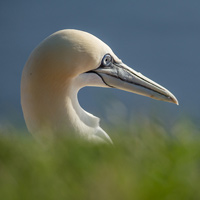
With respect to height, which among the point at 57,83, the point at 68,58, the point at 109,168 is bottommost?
the point at 109,168

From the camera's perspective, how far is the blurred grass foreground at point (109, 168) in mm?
1264

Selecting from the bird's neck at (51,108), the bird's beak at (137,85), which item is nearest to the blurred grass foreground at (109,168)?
the bird's neck at (51,108)

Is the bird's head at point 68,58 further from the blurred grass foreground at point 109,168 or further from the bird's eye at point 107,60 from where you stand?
the blurred grass foreground at point 109,168

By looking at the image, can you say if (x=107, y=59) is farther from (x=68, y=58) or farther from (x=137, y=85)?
(x=68, y=58)

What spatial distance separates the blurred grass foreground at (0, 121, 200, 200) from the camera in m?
1.26

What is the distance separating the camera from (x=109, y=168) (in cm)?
135

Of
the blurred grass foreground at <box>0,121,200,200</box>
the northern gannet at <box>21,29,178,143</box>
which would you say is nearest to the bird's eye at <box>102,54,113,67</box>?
the northern gannet at <box>21,29,178,143</box>

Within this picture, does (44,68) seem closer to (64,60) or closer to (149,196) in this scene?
(64,60)

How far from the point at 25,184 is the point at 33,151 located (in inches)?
14.7

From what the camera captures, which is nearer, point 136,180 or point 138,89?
point 136,180

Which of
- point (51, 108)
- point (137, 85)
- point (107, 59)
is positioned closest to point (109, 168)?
point (51, 108)

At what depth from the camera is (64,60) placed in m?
3.91

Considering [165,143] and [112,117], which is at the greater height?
[112,117]

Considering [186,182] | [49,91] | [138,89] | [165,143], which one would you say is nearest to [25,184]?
[186,182]
